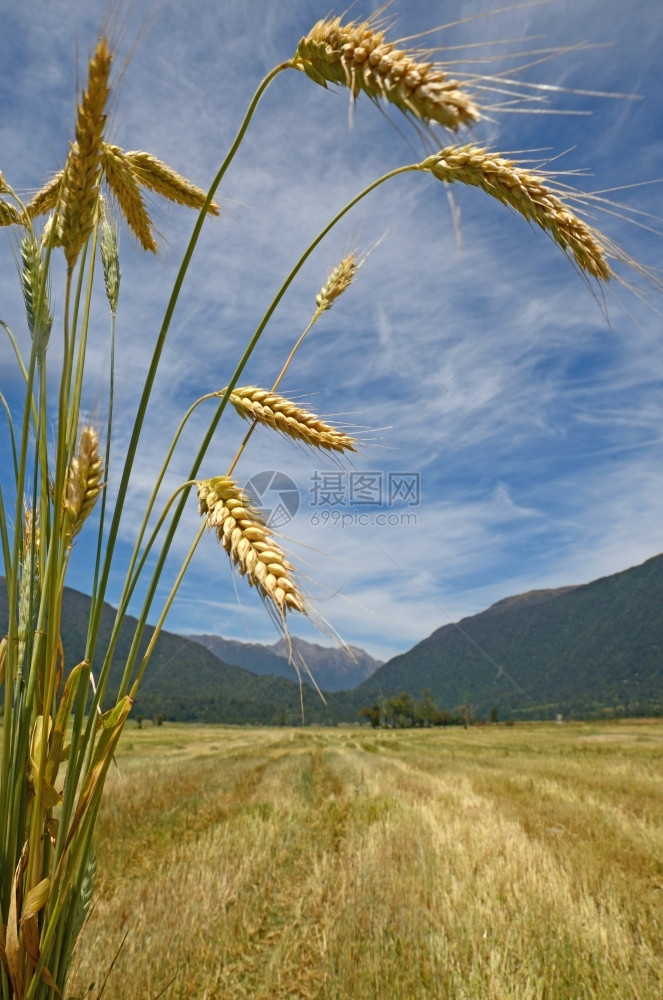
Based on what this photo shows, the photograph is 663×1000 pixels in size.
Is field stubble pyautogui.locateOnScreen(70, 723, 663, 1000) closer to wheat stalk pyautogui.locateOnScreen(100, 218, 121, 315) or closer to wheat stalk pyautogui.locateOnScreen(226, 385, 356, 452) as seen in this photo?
wheat stalk pyautogui.locateOnScreen(226, 385, 356, 452)

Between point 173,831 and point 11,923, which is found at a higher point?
point 11,923

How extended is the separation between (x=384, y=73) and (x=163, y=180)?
3.60 feet

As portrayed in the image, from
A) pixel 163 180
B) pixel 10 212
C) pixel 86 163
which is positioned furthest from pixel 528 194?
pixel 10 212

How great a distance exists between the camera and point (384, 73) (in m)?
1.38

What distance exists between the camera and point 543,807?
31.4 feet

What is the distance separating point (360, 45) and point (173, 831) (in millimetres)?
8859

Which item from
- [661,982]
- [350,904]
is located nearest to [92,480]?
[661,982]

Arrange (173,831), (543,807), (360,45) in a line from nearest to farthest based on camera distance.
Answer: (360,45)
(173,831)
(543,807)

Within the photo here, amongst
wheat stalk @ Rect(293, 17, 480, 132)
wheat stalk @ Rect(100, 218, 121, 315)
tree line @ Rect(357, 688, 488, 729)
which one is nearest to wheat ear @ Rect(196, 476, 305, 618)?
wheat stalk @ Rect(100, 218, 121, 315)

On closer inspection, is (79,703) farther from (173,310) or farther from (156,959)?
(156,959)

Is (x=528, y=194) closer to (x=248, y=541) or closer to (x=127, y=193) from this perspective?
(x=248, y=541)

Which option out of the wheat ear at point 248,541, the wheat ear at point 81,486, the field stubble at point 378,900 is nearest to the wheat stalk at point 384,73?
the wheat ear at point 248,541

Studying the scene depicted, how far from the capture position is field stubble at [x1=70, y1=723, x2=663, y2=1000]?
370 centimetres

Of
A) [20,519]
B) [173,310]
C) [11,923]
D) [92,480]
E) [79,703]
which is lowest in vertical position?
[11,923]
